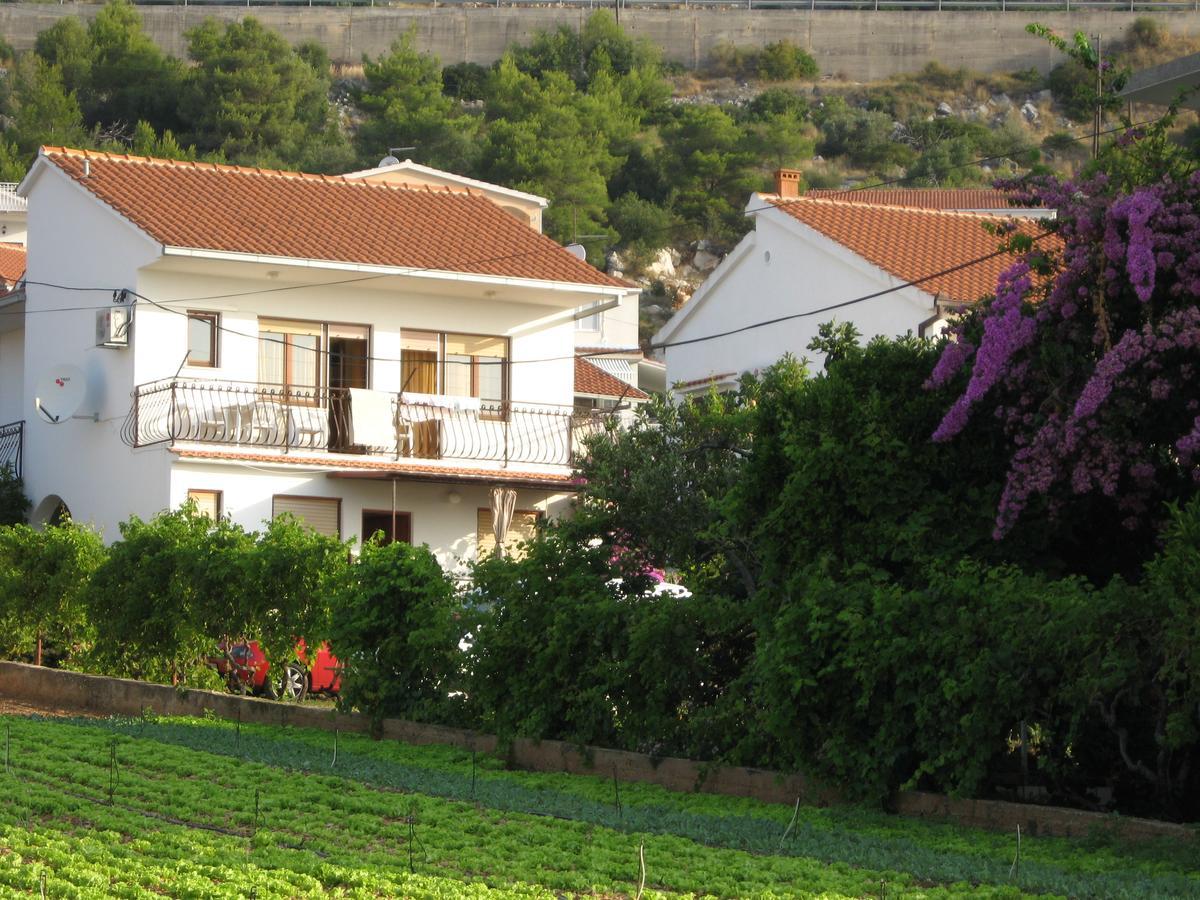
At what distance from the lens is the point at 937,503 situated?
14.1m

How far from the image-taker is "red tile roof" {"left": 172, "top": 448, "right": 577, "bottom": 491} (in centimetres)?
2783

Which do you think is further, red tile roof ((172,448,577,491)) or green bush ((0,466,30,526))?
green bush ((0,466,30,526))

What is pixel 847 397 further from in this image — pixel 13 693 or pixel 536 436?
pixel 536 436

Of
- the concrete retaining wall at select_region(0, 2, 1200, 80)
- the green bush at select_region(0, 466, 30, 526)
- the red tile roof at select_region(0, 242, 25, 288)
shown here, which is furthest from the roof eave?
the concrete retaining wall at select_region(0, 2, 1200, 80)

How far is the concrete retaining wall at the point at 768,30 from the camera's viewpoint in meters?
100

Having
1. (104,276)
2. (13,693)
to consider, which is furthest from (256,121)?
(13,693)

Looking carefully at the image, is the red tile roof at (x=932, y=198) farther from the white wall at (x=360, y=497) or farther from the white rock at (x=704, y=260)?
the white wall at (x=360, y=497)

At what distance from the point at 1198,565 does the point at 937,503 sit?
3484 mm

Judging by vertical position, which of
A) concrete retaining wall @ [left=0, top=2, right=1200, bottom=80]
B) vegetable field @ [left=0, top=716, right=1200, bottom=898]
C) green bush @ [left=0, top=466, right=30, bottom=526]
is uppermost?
concrete retaining wall @ [left=0, top=2, right=1200, bottom=80]

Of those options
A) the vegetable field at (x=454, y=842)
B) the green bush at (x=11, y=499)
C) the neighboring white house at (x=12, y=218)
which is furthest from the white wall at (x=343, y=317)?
the neighboring white house at (x=12, y=218)

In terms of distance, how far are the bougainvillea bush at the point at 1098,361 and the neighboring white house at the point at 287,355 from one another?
51.5 ft

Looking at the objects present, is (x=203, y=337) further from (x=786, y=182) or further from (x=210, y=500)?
(x=786, y=182)

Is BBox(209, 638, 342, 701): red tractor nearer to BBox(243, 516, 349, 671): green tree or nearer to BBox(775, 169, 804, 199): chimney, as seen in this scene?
BBox(243, 516, 349, 671): green tree

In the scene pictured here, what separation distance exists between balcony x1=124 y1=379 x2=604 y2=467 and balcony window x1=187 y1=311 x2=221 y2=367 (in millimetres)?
544
